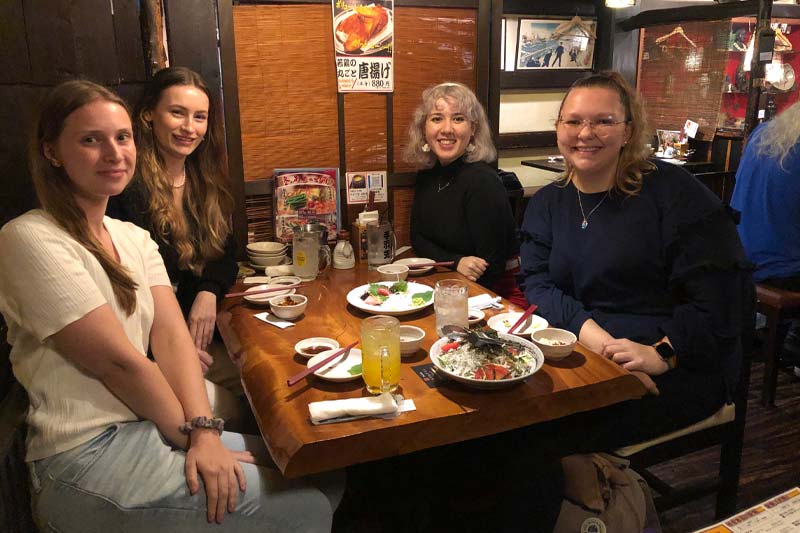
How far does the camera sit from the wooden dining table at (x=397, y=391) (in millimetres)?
1379

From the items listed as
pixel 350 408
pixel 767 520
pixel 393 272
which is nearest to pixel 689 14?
pixel 393 272

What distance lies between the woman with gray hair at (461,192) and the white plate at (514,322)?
72cm

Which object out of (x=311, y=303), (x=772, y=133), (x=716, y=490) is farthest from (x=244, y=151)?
(x=772, y=133)

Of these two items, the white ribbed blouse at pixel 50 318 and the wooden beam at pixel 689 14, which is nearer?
the white ribbed blouse at pixel 50 318

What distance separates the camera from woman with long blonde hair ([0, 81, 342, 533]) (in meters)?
1.42

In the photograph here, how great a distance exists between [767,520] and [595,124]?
Answer: 1.28 metres

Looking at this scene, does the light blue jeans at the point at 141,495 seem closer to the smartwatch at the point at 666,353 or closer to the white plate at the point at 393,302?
the white plate at the point at 393,302

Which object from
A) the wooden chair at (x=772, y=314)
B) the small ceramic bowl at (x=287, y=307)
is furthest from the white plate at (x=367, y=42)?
the wooden chair at (x=772, y=314)

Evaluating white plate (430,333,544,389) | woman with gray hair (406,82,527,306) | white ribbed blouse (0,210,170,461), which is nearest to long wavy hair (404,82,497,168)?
woman with gray hair (406,82,527,306)

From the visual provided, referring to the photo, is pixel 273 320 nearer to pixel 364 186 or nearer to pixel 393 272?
pixel 393 272

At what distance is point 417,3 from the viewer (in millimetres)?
2918

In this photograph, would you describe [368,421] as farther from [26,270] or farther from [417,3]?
[417,3]

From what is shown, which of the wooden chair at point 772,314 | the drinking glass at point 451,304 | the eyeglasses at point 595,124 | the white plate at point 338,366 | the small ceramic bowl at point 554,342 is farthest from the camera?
the wooden chair at point 772,314

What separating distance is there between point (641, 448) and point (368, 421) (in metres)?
1.02
